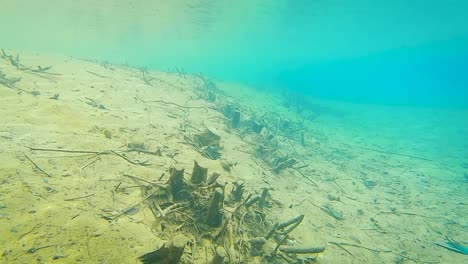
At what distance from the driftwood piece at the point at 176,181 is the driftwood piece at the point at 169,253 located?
1.25 metres

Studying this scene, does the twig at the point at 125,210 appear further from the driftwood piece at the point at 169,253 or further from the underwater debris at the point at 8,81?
the underwater debris at the point at 8,81

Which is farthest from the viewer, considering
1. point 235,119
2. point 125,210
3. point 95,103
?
point 235,119

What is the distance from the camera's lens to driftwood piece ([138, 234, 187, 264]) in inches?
98.0

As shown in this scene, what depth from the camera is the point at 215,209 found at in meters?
3.54

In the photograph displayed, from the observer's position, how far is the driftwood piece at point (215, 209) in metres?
3.44

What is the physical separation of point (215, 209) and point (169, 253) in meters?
1.09

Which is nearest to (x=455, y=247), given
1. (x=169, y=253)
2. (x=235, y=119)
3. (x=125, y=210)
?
(x=235, y=119)

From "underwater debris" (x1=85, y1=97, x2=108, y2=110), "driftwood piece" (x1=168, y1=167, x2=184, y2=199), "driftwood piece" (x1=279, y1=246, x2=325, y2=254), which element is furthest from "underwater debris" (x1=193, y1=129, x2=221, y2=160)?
"driftwood piece" (x1=279, y1=246, x2=325, y2=254)

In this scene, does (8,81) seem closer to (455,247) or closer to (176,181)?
(176,181)

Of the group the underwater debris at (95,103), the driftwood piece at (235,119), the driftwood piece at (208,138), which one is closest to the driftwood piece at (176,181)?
the driftwood piece at (208,138)

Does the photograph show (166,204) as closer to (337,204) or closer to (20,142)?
(20,142)

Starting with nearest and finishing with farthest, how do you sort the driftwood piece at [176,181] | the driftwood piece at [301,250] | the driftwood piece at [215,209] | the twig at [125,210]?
the twig at [125,210], the driftwood piece at [215,209], the driftwood piece at [176,181], the driftwood piece at [301,250]

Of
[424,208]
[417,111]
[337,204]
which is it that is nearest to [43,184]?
[337,204]

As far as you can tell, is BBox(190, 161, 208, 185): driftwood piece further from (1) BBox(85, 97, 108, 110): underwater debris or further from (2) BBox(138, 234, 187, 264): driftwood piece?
(1) BBox(85, 97, 108, 110): underwater debris
